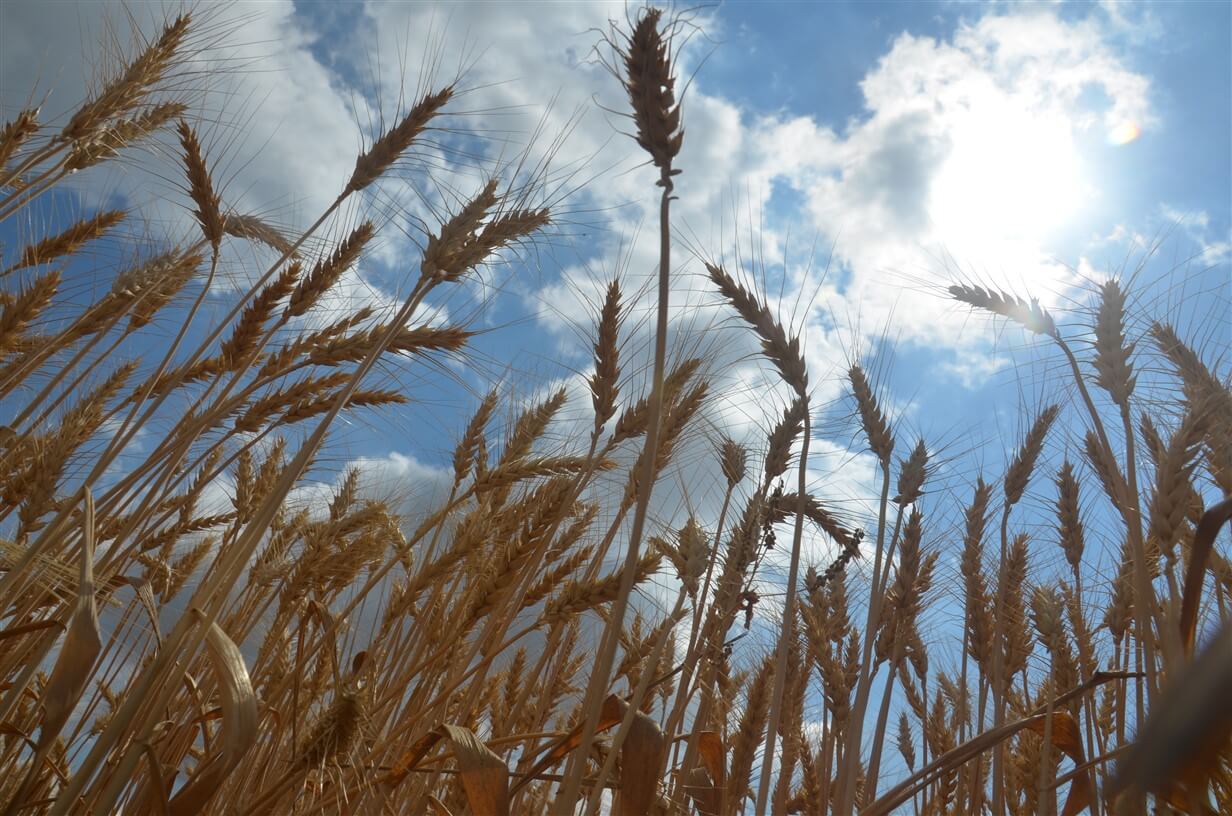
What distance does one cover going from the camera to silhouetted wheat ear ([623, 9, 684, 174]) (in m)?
1.09

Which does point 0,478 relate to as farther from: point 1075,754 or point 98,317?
point 1075,754

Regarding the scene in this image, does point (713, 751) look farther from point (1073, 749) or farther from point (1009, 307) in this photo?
point (1009, 307)

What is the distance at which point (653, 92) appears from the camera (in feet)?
3.60

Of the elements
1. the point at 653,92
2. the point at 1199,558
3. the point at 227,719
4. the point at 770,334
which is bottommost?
the point at 227,719

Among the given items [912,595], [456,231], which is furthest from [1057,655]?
[456,231]

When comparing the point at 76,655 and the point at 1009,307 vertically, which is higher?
the point at 1009,307

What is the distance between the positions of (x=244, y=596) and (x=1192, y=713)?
9.39 ft

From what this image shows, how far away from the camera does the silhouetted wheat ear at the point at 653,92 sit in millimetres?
1090

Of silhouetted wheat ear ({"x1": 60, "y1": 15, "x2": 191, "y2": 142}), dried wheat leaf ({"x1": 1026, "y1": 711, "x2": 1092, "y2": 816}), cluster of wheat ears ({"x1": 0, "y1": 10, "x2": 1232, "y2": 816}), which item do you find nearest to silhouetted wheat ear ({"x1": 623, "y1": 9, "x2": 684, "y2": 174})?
cluster of wheat ears ({"x1": 0, "y1": 10, "x2": 1232, "y2": 816})

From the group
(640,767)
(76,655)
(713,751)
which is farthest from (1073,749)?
(76,655)

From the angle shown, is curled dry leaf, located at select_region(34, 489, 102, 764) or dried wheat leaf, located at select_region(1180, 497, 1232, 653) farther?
curled dry leaf, located at select_region(34, 489, 102, 764)

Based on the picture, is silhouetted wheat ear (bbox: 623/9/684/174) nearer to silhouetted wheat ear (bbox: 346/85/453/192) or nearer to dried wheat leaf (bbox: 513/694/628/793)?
dried wheat leaf (bbox: 513/694/628/793)

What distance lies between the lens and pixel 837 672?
281 cm

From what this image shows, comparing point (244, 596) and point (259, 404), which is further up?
point (259, 404)
